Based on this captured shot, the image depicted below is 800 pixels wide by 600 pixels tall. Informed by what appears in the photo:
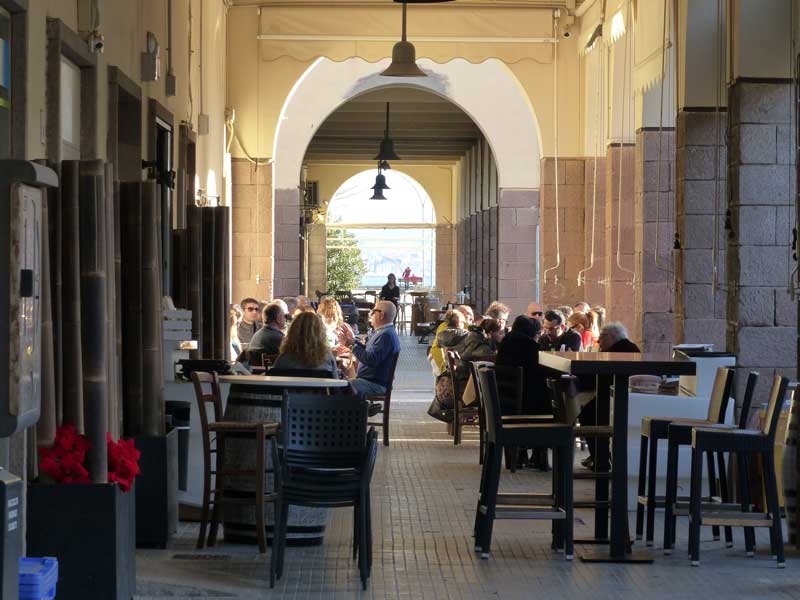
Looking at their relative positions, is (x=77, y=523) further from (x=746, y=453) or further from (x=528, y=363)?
(x=528, y=363)

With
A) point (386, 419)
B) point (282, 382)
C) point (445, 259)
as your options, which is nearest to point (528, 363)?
point (386, 419)

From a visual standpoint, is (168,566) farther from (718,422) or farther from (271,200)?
(271,200)

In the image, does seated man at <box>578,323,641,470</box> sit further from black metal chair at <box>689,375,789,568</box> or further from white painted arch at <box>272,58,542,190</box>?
white painted arch at <box>272,58,542,190</box>

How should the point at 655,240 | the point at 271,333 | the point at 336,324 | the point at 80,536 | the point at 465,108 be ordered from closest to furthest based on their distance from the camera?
the point at 80,536 < the point at 271,333 < the point at 655,240 < the point at 336,324 < the point at 465,108

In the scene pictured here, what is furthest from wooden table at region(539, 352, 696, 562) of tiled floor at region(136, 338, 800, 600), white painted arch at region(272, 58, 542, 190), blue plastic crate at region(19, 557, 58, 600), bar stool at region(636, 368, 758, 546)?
white painted arch at region(272, 58, 542, 190)

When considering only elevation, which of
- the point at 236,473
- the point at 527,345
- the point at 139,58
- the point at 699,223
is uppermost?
the point at 139,58

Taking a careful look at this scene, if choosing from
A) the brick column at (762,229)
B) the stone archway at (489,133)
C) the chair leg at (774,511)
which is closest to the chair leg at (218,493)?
the chair leg at (774,511)

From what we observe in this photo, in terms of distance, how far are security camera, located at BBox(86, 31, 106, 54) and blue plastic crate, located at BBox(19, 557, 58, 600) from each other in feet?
12.6

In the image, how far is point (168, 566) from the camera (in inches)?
229

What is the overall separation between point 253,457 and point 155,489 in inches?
17.5

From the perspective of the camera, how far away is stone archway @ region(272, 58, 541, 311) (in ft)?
54.5

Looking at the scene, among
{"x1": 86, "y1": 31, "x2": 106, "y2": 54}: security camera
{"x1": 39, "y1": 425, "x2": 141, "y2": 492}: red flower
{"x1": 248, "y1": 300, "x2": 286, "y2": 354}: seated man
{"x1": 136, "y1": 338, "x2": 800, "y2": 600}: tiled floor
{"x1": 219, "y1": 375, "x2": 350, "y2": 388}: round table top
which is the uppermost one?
{"x1": 86, "y1": 31, "x2": 106, "y2": 54}: security camera

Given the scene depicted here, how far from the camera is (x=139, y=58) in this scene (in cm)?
895

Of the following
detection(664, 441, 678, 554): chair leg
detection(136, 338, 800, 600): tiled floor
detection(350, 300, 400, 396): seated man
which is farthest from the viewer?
detection(350, 300, 400, 396): seated man
